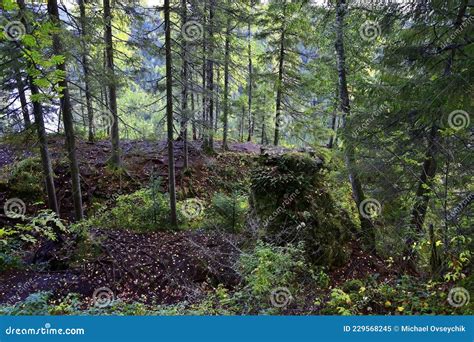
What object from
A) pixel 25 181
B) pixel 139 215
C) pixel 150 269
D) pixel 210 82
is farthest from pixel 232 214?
pixel 210 82

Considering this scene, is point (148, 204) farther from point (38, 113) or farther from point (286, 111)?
point (286, 111)

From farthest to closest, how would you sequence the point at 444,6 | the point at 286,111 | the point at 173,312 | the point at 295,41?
the point at 286,111 → the point at 295,41 → the point at 444,6 → the point at 173,312

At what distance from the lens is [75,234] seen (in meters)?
8.98

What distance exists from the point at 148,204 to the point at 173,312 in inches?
275

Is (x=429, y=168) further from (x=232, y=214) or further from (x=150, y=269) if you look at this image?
(x=150, y=269)

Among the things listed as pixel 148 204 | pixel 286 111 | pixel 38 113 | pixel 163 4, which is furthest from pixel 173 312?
pixel 286 111

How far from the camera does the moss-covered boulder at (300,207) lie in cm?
758

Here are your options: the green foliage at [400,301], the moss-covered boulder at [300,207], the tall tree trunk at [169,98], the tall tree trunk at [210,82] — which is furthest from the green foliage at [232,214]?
the green foliage at [400,301]

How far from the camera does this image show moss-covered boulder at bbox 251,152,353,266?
758 cm

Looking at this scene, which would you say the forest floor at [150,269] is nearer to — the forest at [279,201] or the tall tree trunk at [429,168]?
the forest at [279,201]

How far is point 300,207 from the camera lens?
7988 mm

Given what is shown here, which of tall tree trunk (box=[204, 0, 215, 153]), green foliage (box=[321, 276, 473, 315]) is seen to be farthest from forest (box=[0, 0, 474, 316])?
tall tree trunk (box=[204, 0, 215, 153])

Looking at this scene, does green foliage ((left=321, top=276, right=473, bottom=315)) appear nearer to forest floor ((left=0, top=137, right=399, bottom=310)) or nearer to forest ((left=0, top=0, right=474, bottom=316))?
forest ((left=0, top=0, right=474, bottom=316))

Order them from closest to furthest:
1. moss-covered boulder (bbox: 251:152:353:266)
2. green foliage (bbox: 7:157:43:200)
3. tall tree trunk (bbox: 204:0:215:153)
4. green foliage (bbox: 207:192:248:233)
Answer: moss-covered boulder (bbox: 251:152:353:266) → green foliage (bbox: 207:192:248:233) → green foliage (bbox: 7:157:43:200) → tall tree trunk (bbox: 204:0:215:153)
